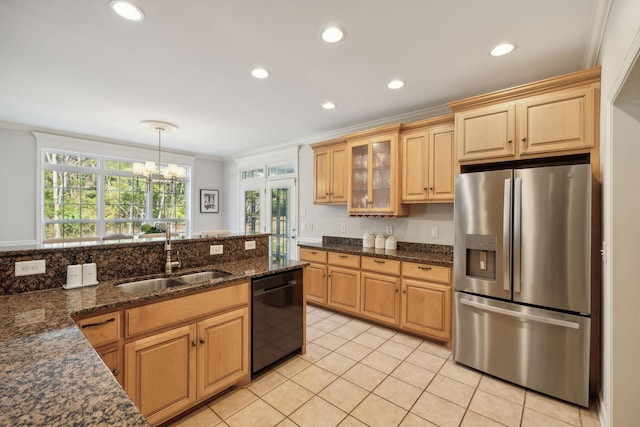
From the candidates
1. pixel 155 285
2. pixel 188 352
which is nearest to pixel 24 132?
pixel 155 285

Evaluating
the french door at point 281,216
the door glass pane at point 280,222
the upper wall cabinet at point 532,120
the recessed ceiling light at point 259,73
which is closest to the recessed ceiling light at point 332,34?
the recessed ceiling light at point 259,73

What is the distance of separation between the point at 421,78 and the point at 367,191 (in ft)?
4.77

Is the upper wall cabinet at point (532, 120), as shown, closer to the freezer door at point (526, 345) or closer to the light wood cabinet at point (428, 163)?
the light wood cabinet at point (428, 163)

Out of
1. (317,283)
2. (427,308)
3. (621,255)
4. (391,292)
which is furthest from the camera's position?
(317,283)

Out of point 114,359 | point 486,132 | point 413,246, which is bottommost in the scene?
point 114,359

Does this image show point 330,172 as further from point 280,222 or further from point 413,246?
point 280,222

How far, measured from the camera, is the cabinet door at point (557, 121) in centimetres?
217

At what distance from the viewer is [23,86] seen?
286 cm

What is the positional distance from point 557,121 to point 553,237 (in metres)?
0.94

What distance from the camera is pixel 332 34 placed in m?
2.01

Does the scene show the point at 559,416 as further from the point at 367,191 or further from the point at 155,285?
the point at 155,285

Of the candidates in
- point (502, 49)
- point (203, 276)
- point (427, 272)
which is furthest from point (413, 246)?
→ point (203, 276)

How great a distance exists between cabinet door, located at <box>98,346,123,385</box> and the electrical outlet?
67 centimetres

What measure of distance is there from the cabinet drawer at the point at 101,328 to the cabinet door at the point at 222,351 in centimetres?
47
